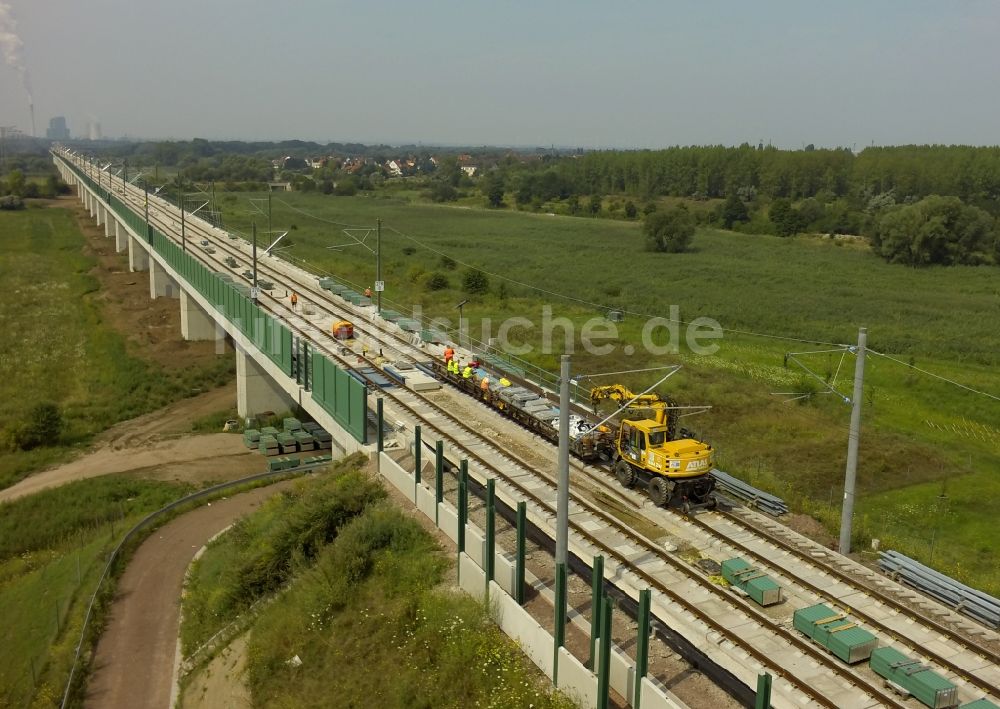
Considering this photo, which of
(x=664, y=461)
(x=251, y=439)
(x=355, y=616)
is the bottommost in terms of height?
(x=251, y=439)

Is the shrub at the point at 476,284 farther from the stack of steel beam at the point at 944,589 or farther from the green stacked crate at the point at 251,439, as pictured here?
the stack of steel beam at the point at 944,589

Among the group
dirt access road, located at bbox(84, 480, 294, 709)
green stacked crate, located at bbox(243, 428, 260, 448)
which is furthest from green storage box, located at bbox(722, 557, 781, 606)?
green stacked crate, located at bbox(243, 428, 260, 448)

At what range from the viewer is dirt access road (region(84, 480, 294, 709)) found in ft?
81.4

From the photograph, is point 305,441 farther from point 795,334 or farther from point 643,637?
point 795,334

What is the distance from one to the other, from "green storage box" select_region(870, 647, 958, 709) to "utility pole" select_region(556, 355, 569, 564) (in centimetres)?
657

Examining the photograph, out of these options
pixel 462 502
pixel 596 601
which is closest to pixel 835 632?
pixel 596 601

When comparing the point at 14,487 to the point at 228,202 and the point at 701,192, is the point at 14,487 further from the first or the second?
the point at 701,192

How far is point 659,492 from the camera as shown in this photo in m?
24.7

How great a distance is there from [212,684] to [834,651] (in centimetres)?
1682

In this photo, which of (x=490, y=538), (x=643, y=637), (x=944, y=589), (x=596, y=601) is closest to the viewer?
(x=643, y=637)

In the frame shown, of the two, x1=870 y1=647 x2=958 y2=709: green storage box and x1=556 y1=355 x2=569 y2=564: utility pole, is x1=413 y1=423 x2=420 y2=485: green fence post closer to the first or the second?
x1=556 y1=355 x2=569 y2=564: utility pole

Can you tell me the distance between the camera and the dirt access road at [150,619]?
24812 mm

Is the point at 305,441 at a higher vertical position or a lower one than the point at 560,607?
lower

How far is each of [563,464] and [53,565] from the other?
2485 centimetres
